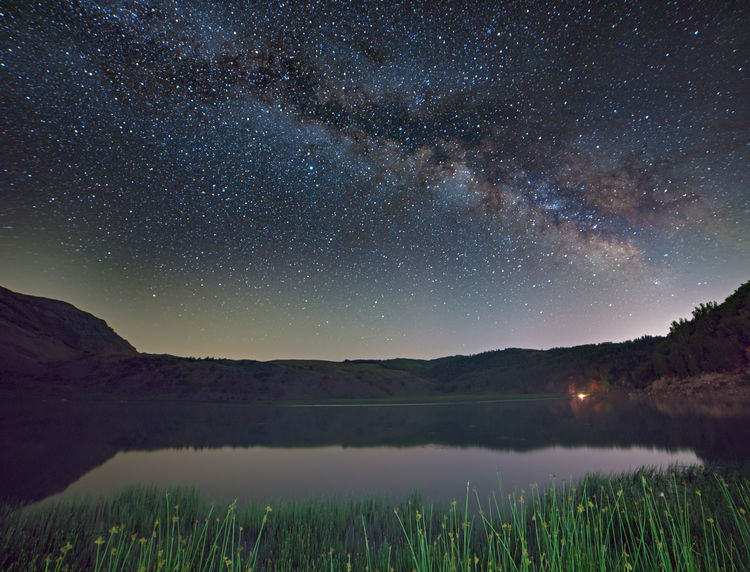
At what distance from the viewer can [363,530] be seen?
10406mm

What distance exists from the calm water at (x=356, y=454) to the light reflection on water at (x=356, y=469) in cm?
7

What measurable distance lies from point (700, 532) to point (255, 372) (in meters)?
123

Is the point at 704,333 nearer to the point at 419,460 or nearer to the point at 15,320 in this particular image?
the point at 419,460

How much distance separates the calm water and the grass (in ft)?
10.5

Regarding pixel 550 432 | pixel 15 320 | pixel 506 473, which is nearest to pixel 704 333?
pixel 550 432

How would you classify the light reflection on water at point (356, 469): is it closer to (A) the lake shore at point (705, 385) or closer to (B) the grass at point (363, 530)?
(B) the grass at point (363, 530)

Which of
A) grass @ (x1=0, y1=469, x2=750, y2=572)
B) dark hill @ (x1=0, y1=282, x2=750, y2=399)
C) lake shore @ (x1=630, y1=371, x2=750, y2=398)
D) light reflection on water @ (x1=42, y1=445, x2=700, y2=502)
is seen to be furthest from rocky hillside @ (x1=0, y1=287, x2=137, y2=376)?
lake shore @ (x1=630, y1=371, x2=750, y2=398)

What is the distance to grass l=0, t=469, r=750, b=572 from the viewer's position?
6.71m

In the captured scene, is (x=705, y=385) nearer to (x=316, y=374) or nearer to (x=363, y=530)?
(x=363, y=530)

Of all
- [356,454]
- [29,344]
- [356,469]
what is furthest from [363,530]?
[29,344]

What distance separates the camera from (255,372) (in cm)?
12119

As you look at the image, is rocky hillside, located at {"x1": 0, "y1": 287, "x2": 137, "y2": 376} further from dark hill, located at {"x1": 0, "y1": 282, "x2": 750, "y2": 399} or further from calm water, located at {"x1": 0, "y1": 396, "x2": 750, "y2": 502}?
calm water, located at {"x1": 0, "y1": 396, "x2": 750, "y2": 502}

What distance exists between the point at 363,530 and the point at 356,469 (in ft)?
46.8

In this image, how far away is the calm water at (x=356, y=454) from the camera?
1917 cm
